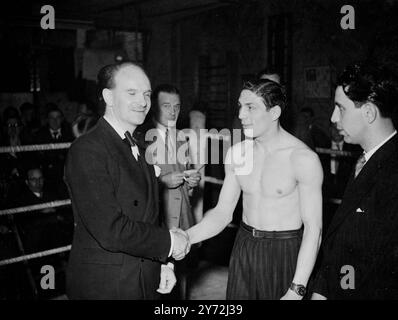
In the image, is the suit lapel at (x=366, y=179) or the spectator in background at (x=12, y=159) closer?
the suit lapel at (x=366, y=179)

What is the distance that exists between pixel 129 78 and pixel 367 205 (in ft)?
4.69

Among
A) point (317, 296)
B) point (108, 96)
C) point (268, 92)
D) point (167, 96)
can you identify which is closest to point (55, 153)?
point (167, 96)

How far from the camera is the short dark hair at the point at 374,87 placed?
1797mm

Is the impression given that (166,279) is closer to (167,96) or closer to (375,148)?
(375,148)

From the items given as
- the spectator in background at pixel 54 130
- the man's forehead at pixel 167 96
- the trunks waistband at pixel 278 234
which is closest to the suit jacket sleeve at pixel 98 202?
the trunks waistband at pixel 278 234

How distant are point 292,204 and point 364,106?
27.6 inches

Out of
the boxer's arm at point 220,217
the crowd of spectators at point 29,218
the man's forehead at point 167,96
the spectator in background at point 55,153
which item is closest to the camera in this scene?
the boxer's arm at point 220,217

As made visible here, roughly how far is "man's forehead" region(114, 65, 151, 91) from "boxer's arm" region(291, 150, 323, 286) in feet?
3.32

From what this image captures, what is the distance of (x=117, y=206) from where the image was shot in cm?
188

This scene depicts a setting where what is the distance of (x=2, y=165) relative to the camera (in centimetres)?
447

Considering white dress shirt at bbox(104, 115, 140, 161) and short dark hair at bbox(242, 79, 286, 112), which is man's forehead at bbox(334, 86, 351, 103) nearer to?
short dark hair at bbox(242, 79, 286, 112)

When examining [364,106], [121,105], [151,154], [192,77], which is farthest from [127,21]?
[364,106]

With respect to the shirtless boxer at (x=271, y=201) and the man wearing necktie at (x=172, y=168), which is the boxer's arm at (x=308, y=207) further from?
the man wearing necktie at (x=172, y=168)

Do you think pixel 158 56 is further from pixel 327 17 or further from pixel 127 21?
pixel 327 17
